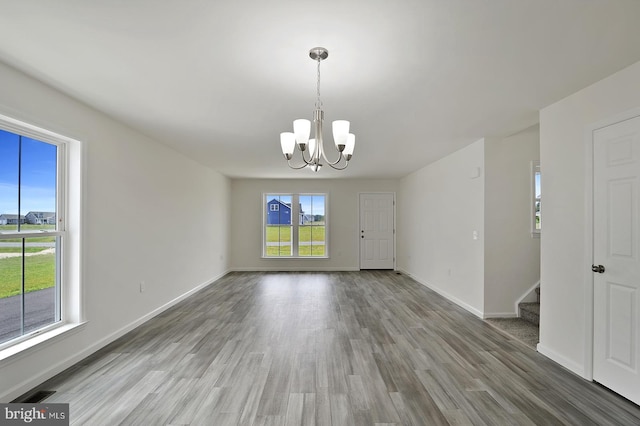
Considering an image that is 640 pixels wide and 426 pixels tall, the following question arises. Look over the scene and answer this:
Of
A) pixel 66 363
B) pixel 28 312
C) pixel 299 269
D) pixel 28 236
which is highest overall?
pixel 28 236

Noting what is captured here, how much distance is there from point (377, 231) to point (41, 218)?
6.54m

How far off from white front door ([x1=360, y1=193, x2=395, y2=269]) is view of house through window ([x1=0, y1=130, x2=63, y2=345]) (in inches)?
243

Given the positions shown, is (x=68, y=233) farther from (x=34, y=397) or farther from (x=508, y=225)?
(x=508, y=225)

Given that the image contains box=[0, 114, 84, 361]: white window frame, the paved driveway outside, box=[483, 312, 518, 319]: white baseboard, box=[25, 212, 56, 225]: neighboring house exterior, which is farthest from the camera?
box=[483, 312, 518, 319]: white baseboard

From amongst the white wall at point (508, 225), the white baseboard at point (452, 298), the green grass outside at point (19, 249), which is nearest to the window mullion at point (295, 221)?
the white baseboard at point (452, 298)

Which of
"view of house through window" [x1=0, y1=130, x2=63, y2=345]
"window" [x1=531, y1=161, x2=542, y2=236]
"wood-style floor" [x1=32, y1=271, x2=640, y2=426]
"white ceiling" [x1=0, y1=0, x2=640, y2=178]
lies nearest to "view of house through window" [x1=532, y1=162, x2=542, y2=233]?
"window" [x1=531, y1=161, x2=542, y2=236]

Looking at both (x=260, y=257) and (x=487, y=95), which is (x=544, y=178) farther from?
(x=260, y=257)

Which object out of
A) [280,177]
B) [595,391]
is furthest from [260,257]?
[595,391]

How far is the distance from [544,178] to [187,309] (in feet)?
15.7

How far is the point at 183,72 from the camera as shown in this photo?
2.18m

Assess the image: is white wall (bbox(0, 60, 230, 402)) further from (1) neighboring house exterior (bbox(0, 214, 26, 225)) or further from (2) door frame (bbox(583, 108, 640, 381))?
(2) door frame (bbox(583, 108, 640, 381))

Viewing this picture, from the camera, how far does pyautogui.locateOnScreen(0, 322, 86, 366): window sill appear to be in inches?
82.0

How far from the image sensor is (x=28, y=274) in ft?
7.75

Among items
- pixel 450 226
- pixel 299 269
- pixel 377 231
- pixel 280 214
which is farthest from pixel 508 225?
pixel 280 214
